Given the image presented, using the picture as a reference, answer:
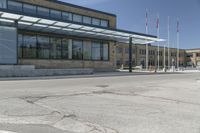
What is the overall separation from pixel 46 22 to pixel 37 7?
6.74 meters

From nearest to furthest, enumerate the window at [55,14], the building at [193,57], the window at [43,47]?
the window at [43,47]
the window at [55,14]
the building at [193,57]

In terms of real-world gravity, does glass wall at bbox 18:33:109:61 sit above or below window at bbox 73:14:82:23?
below

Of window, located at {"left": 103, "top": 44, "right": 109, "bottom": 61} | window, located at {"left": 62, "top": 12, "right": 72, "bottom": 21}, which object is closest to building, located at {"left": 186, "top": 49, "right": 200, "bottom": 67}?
window, located at {"left": 103, "top": 44, "right": 109, "bottom": 61}

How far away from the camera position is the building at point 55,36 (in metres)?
24.8

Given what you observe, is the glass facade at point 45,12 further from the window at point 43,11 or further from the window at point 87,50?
the window at point 87,50

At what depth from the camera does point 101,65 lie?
3706 centimetres

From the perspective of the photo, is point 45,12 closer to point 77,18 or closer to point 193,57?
point 77,18

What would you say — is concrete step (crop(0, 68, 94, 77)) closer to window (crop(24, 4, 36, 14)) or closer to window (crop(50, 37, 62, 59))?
window (crop(50, 37, 62, 59))

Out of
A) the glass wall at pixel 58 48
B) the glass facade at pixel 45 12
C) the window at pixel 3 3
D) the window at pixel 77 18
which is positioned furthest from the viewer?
the window at pixel 77 18

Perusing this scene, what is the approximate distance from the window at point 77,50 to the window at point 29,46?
6127 millimetres

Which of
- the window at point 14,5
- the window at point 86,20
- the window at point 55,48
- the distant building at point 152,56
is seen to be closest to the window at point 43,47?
the window at point 55,48

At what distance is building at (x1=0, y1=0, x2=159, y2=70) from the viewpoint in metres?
24.8

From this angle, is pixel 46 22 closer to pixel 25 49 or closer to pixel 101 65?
pixel 25 49

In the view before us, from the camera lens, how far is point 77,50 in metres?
34.2
